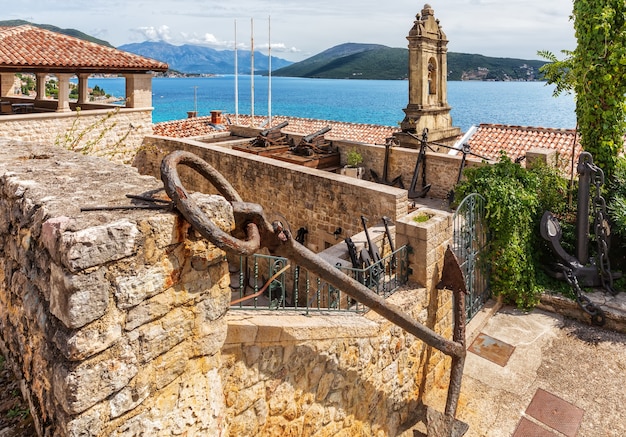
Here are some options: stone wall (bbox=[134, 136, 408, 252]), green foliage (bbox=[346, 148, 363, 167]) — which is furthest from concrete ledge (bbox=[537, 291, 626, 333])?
green foliage (bbox=[346, 148, 363, 167])

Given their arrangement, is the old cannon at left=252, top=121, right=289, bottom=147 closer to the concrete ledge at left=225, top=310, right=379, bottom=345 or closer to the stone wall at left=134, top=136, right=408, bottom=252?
the stone wall at left=134, top=136, right=408, bottom=252

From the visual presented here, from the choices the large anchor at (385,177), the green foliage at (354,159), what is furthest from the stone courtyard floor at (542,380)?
the green foliage at (354,159)

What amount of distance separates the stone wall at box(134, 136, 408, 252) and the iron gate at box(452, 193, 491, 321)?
1.22 meters

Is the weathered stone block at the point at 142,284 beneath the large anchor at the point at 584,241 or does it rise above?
above

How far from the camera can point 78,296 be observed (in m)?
2.07

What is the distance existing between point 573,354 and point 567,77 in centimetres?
667

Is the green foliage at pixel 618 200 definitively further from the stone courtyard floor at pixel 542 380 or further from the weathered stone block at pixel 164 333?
the weathered stone block at pixel 164 333

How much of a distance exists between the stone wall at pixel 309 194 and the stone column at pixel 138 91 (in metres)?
6.41

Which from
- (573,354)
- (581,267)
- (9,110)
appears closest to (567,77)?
(581,267)

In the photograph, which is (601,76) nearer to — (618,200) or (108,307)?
(618,200)

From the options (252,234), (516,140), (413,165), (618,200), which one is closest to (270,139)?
(413,165)

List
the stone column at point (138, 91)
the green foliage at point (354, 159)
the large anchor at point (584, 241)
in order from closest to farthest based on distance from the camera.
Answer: the large anchor at point (584, 241) < the green foliage at point (354, 159) < the stone column at point (138, 91)

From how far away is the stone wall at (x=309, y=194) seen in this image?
8.38 metres

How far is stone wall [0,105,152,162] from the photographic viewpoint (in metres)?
13.5
